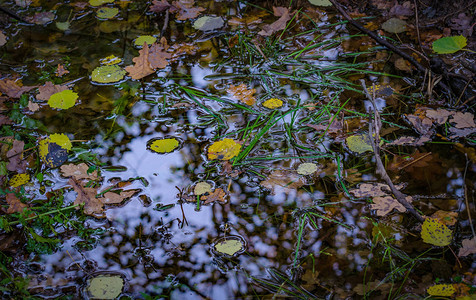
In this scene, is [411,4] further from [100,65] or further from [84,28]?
[84,28]

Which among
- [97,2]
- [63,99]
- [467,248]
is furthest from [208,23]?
[467,248]

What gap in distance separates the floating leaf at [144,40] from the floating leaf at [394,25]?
6.41 feet

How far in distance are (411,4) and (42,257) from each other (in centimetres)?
335

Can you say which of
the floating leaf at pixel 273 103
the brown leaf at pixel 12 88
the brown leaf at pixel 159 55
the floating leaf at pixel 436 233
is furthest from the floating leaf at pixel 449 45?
the brown leaf at pixel 12 88

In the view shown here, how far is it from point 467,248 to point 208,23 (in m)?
2.58

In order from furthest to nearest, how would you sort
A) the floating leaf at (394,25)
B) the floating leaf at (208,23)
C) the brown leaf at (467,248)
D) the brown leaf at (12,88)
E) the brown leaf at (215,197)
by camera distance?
1. the floating leaf at (208,23)
2. the floating leaf at (394,25)
3. the brown leaf at (12,88)
4. the brown leaf at (215,197)
5. the brown leaf at (467,248)

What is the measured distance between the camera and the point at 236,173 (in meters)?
2.06

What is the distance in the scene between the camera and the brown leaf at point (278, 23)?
3.06 metres

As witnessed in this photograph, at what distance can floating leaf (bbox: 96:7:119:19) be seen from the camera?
3.29 m

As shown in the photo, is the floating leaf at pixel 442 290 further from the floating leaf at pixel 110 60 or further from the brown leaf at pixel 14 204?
the floating leaf at pixel 110 60

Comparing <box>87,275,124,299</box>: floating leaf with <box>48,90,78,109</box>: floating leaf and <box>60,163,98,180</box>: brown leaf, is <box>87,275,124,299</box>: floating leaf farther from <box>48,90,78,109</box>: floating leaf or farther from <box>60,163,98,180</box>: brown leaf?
<box>48,90,78,109</box>: floating leaf

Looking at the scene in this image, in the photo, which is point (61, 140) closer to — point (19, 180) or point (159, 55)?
point (19, 180)

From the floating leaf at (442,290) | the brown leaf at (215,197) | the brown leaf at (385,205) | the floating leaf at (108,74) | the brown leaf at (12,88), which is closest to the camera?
the floating leaf at (442,290)

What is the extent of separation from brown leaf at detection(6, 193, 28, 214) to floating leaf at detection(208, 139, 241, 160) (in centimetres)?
103
